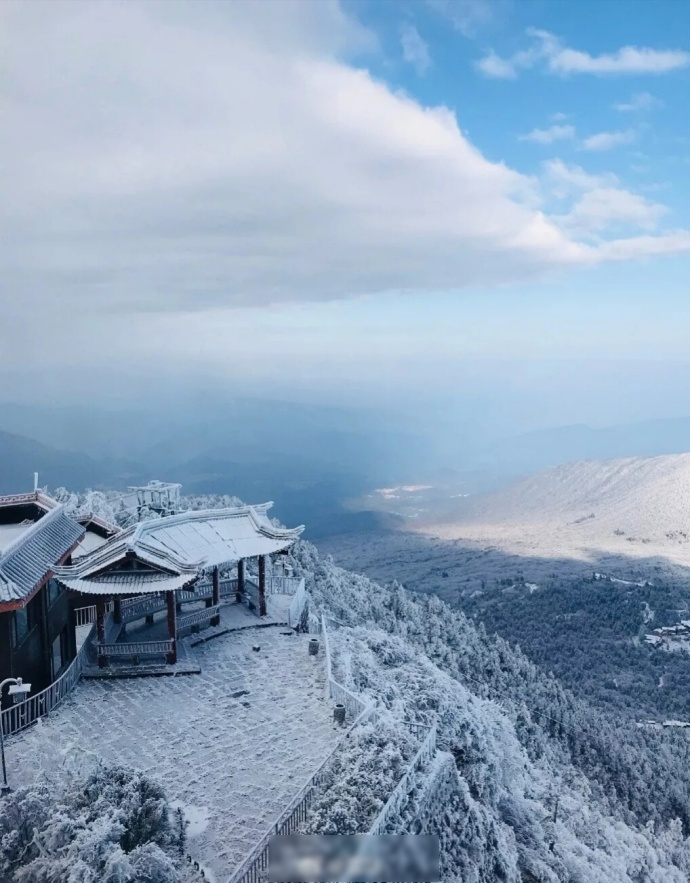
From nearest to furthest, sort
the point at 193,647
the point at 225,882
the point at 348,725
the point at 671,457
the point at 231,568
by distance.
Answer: the point at 225,882 < the point at 348,725 < the point at 193,647 < the point at 231,568 < the point at 671,457

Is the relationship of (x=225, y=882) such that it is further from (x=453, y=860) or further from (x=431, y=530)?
(x=431, y=530)

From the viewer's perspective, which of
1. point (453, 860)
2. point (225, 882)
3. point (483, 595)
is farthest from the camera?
point (483, 595)

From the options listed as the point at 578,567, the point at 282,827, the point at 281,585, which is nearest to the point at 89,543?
the point at 281,585

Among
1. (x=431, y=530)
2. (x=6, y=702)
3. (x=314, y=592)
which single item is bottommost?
(x=431, y=530)

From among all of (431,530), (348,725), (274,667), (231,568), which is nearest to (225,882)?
(348,725)

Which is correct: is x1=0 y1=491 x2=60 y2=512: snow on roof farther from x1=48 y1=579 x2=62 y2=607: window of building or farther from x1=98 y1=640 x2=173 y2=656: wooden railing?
x1=98 y1=640 x2=173 y2=656: wooden railing

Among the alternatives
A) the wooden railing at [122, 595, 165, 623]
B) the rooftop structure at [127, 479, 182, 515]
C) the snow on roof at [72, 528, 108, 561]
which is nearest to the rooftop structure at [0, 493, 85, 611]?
the snow on roof at [72, 528, 108, 561]

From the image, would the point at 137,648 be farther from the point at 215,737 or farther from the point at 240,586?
the point at 240,586
